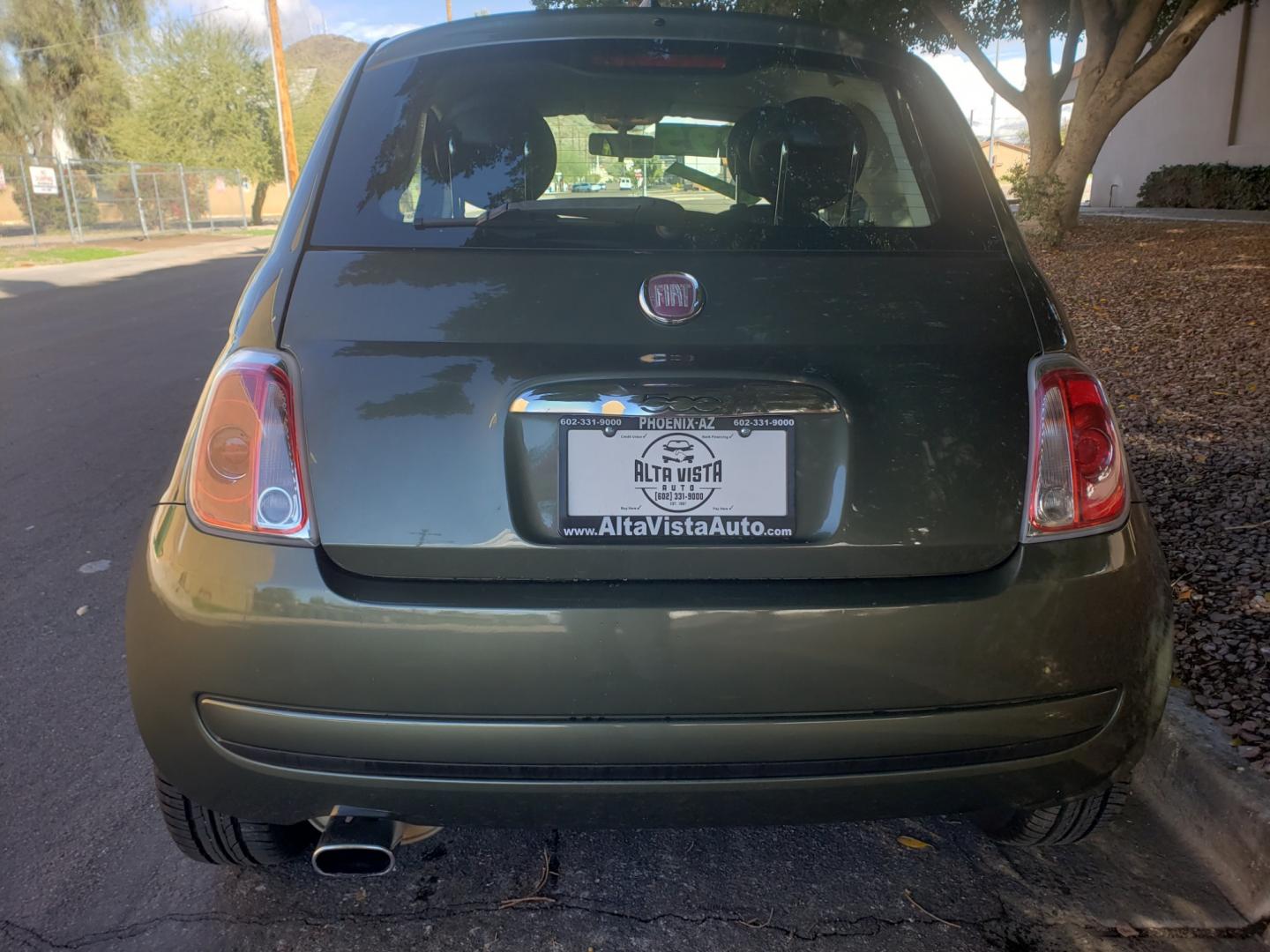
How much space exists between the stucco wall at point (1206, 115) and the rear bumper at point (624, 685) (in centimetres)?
2522

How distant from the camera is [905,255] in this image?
1973mm

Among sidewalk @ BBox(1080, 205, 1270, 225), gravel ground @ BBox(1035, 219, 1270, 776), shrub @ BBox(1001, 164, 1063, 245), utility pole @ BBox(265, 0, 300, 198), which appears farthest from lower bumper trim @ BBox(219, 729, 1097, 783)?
utility pole @ BBox(265, 0, 300, 198)

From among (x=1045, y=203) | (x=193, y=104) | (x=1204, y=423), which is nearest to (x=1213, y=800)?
(x=1204, y=423)

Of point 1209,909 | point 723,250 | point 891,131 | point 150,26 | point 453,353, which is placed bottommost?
Answer: point 1209,909

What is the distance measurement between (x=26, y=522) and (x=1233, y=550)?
16.7 feet

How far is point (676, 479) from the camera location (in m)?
1.74

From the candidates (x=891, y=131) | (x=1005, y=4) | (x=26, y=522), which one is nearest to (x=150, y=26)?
(x=1005, y=4)

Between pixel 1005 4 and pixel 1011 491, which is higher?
pixel 1005 4

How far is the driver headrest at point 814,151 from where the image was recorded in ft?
7.54

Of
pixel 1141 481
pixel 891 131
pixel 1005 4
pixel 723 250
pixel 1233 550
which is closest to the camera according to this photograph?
pixel 723 250

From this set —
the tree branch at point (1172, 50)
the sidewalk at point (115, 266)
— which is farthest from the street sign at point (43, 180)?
the tree branch at point (1172, 50)

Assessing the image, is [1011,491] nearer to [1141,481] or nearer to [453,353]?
[453,353]

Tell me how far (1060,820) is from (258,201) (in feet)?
155

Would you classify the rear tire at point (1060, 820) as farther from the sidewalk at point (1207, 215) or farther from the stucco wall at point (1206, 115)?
the stucco wall at point (1206, 115)
